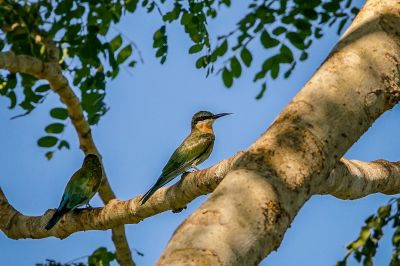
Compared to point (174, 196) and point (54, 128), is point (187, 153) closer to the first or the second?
point (54, 128)

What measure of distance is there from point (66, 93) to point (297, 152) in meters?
3.90

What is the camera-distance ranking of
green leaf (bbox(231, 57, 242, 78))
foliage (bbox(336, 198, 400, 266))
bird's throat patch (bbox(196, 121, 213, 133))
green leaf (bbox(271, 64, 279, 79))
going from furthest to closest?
bird's throat patch (bbox(196, 121, 213, 133)) → green leaf (bbox(231, 57, 242, 78)) → green leaf (bbox(271, 64, 279, 79)) → foliage (bbox(336, 198, 400, 266))

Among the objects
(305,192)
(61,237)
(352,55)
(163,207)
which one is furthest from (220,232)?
(61,237)

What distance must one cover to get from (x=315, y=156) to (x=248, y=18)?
3717 mm

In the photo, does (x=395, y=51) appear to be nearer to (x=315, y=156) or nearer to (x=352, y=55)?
(x=352, y=55)

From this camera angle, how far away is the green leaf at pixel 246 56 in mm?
5566

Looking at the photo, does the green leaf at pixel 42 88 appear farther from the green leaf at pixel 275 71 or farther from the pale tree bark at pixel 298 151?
the pale tree bark at pixel 298 151

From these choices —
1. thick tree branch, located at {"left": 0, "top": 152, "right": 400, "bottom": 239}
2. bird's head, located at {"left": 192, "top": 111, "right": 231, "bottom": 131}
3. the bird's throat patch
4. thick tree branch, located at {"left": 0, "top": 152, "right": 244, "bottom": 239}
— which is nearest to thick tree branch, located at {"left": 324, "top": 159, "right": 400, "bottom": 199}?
thick tree branch, located at {"left": 0, "top": 152, "right": 400, "bottom": 239}

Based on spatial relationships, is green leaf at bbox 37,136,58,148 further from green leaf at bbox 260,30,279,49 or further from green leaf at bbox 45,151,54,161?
green leaf at bbox 260,30,279,49

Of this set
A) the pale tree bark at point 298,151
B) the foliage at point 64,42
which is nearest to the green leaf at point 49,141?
the foliage at point 64,42

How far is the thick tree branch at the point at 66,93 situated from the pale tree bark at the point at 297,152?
3079mm

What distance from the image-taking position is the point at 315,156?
2279 millimetres

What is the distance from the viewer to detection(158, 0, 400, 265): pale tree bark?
6.31ft

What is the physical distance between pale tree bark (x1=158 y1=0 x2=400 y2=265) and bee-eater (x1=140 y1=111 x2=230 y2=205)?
138 inches
